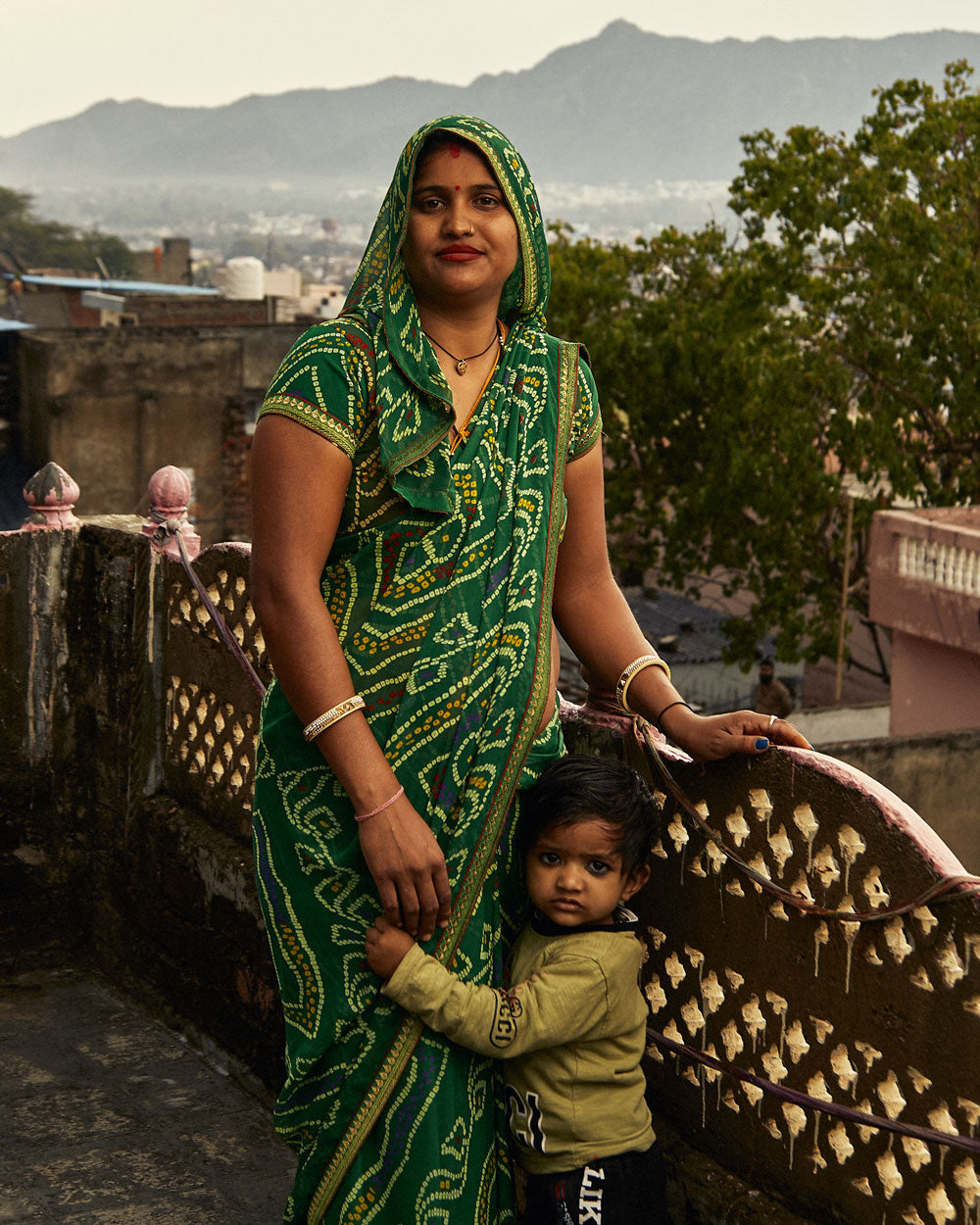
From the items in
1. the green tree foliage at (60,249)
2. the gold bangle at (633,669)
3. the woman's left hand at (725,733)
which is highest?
the gold bangle at (633,669)

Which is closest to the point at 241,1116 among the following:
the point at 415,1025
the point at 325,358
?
the point at 415,1025

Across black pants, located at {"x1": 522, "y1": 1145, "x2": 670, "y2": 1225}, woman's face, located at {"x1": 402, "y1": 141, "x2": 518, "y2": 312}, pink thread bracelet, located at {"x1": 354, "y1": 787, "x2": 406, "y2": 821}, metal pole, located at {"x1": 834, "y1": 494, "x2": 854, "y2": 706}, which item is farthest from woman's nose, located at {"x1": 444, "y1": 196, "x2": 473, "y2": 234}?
metal pole, located at {"x1": 834, "y1": 494, "x2": 854, "y2": 706}

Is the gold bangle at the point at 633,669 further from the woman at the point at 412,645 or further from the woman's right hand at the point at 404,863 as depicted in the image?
the woman's right hand at the point at 404,863

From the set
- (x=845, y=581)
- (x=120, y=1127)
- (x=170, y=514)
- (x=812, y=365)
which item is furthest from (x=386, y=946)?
(x=812, y=365)

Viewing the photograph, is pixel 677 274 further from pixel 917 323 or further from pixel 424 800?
pixel 424 800

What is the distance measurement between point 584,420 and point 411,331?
306mm

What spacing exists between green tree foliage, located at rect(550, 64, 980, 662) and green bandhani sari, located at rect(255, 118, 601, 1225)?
18.5 meters

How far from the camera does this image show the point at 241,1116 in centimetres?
323

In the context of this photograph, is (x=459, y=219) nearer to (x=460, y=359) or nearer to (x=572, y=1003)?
(x=460, y=359)

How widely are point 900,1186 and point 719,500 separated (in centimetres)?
1948

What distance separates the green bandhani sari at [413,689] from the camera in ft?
6.51

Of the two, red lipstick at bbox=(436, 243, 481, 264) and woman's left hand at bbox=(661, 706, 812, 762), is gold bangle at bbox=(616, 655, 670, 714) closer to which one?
woman's left hand at bbox=(661, 706, 812, 762)

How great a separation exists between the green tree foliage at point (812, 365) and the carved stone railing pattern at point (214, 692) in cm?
1716

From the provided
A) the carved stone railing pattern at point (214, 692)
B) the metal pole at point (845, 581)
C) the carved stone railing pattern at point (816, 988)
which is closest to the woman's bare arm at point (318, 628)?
the carved stone railing pattern at point (816, 988)
